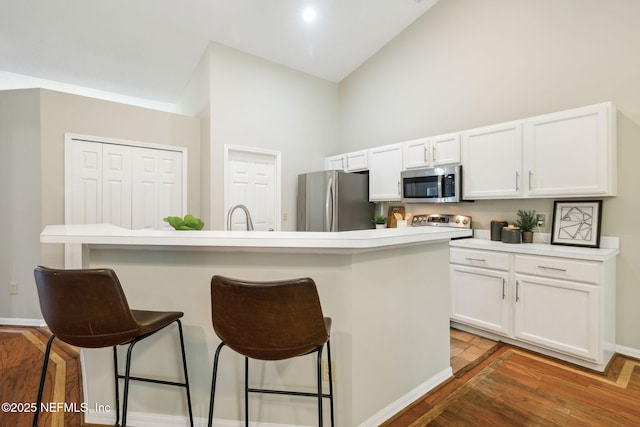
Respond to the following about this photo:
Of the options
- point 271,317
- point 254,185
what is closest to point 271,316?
point 271,317

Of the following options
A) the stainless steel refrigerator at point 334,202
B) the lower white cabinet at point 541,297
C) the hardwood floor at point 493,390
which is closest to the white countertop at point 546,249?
the lower white cabinet at point 541,297

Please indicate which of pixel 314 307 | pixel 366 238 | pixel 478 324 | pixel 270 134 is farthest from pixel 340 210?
pixel 314 307

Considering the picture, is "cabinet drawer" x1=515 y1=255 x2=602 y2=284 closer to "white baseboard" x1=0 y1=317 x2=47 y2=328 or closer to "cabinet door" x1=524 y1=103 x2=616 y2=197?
"cabinet door" x1=524 y1=103 x2=616 y2=197

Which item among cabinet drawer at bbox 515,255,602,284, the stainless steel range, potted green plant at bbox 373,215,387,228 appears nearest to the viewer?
cabinet drawer at bbox 515,255,602,284

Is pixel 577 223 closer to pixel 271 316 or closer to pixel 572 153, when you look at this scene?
pixel 572 153

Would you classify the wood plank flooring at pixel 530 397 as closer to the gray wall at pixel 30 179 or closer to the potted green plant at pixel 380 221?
the potted green plant at pixel 380 221

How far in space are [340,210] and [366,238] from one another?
2.67 meters

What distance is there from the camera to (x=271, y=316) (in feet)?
3.61

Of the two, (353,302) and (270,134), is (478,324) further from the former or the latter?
(270,134)

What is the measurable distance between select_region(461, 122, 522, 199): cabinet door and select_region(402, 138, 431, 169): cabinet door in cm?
44

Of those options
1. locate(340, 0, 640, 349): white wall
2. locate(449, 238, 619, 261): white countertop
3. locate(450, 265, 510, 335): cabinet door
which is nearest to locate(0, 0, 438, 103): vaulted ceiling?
locate(340, 0, 640, 349): white wall

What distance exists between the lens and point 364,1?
3.50 m

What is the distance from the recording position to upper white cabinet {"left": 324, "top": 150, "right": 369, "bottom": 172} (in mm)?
4250

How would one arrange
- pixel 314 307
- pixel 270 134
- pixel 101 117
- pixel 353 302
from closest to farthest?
pixel 314 307 → pixel 353 302 → pixel 101 117 → pixel 270 134
